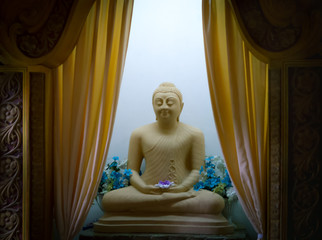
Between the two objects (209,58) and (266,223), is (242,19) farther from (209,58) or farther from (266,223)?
(266,223)

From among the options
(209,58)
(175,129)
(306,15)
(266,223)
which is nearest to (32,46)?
(209,58)

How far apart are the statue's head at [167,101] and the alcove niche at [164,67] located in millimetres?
313

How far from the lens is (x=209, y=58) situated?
2.92 m

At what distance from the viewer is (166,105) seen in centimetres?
352

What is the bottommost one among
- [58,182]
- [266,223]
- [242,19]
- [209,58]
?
[266,223]

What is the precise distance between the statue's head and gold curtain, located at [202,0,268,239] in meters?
0.68

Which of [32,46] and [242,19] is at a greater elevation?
[242,19]

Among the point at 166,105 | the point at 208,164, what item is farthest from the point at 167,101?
the point at 208,164

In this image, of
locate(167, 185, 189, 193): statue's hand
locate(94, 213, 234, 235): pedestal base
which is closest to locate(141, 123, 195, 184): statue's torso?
locate(167, 185, 189, 193): statue's hand

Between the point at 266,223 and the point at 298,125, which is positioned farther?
the point at 266,223

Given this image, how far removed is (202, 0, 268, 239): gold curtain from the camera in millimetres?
2764

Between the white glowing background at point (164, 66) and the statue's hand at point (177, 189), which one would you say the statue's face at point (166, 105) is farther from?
the statue's hand at point (177, 189)

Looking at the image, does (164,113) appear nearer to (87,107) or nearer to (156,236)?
(87,107)

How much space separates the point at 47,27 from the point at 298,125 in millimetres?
1825
